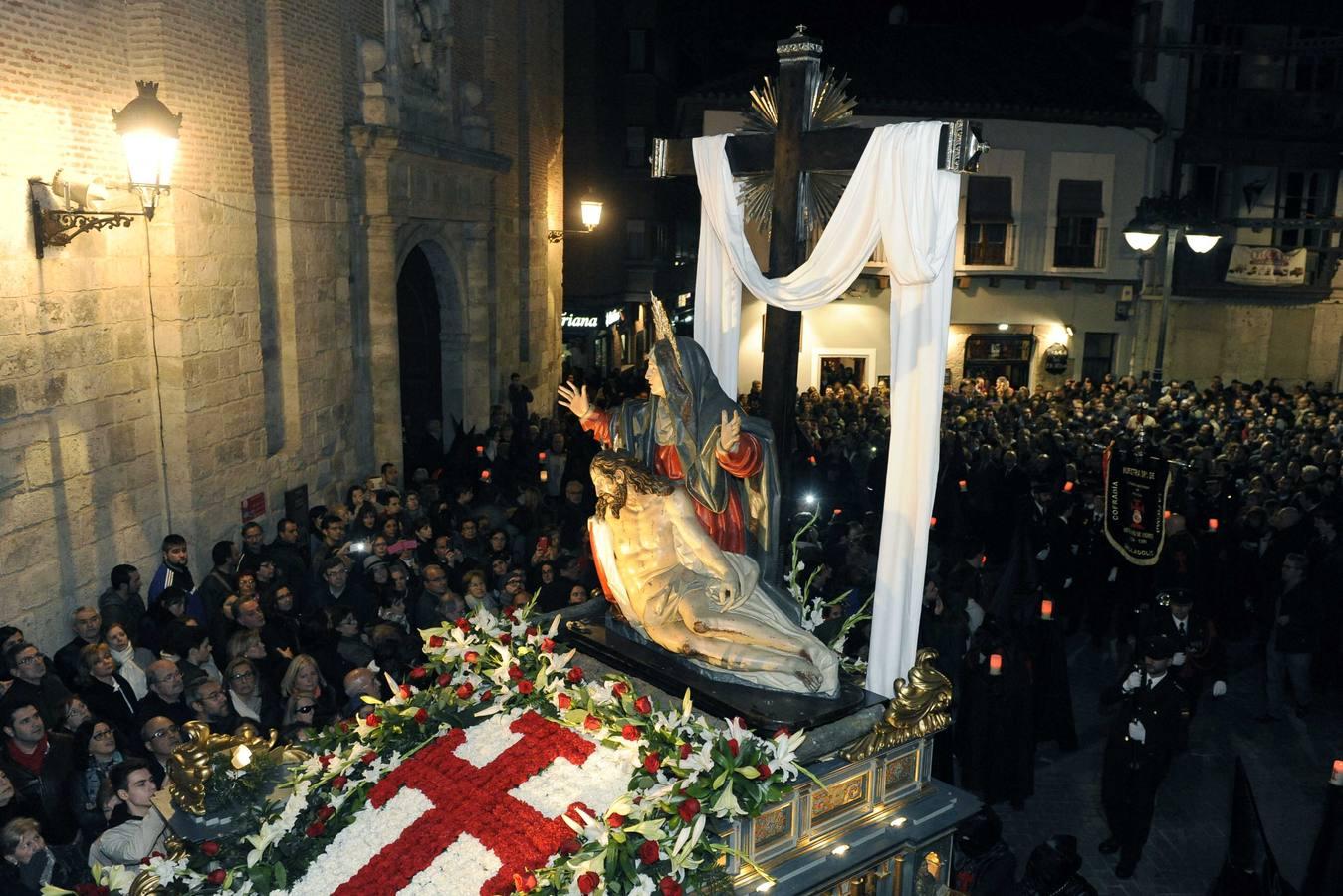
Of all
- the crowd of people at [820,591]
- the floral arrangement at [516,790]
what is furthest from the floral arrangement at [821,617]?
the floral arrangement at [516,790]

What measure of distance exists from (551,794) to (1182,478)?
10.3 metres

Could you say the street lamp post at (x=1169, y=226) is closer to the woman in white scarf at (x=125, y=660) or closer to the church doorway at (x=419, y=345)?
the church doorway at (x=419, y=345)

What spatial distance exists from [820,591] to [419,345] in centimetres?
1082

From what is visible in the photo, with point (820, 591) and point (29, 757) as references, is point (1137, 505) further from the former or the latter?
point (29, 757)

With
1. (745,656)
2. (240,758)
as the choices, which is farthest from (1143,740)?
(240,758)

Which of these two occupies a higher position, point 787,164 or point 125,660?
point 787,164

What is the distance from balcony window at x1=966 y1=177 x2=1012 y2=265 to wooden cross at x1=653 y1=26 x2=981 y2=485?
2165 cm

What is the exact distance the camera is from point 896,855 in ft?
21.2

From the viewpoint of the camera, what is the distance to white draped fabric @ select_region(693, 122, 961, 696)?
21.5ft

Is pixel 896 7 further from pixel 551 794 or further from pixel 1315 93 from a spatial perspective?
pixel 551 794

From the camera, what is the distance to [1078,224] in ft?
94.0

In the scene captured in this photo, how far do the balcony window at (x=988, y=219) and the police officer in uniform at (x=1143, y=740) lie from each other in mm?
21474

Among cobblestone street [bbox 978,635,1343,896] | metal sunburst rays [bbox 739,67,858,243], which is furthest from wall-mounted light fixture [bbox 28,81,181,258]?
cobblestone street [bbox 978,635,1343,896]

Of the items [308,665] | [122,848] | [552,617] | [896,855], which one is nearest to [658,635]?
[552,617]
